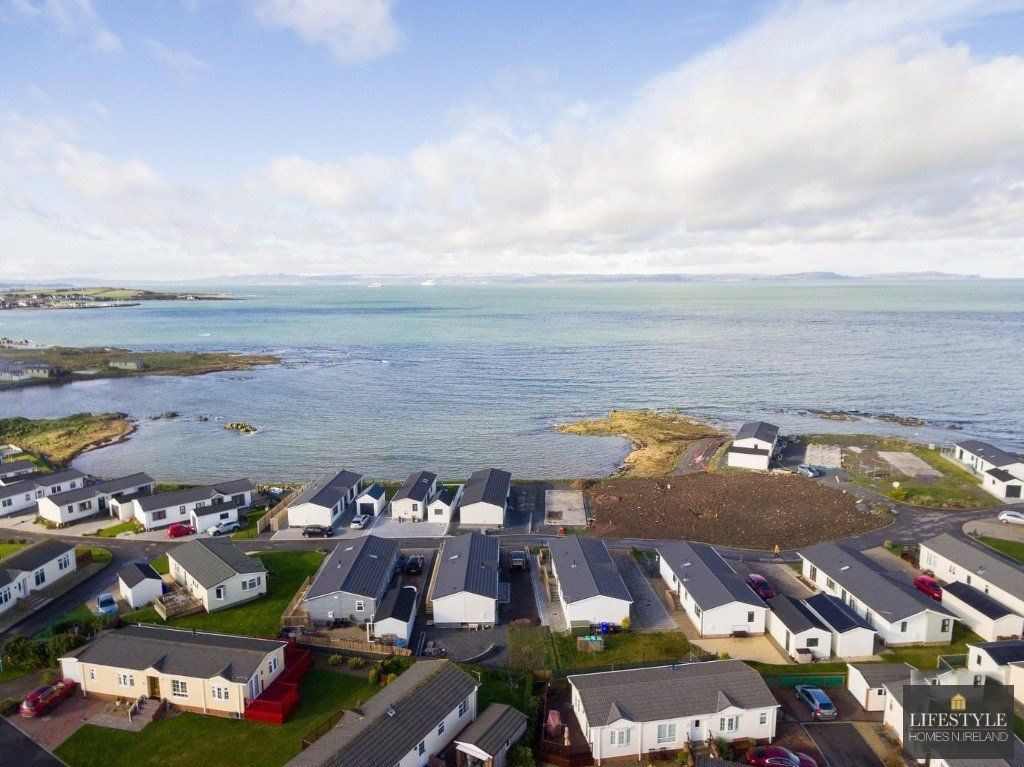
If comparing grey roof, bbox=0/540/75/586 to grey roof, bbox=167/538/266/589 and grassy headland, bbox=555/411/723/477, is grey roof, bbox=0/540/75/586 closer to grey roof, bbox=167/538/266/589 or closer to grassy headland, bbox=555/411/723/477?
grey roof, bbox=167/538/266/589

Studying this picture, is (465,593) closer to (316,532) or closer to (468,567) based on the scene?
(468,567)

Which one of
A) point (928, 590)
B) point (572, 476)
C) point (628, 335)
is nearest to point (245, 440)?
point (572, 476)

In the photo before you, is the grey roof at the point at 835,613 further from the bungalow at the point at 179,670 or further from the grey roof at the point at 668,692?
the bungalow at the point at 179,670

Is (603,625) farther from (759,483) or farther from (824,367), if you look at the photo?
(824,367)

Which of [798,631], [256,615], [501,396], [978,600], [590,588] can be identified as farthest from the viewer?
[501,396]

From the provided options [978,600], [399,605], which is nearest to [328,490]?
[399,605]

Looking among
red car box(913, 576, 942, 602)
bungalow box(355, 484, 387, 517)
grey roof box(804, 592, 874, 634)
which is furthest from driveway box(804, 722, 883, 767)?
bungalow box(355, 484, 387, 517)
